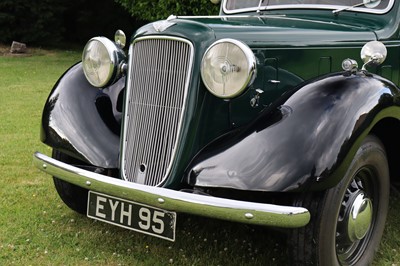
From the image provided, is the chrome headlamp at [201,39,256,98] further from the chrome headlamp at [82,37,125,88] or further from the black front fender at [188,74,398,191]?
the chrome headlamp at [82,37,125,88]

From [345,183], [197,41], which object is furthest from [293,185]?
[197,41]

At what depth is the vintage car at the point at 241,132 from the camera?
2.48 metres

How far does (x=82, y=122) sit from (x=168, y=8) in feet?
28.0

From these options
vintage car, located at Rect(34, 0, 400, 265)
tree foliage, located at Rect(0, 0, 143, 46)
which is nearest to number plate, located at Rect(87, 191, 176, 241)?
vintage car, located at Rect(34, 0, 400, 265)

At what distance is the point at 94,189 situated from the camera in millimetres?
2742

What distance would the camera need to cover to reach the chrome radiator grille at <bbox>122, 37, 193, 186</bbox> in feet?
9.11

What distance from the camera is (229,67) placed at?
2.65 meters

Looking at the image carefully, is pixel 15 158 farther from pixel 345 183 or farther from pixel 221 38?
pixel 345 183

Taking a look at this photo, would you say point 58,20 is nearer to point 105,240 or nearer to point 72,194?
point 72,194

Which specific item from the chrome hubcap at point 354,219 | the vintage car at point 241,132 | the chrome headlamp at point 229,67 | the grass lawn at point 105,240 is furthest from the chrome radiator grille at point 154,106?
the chrome hubcap at point 354,219

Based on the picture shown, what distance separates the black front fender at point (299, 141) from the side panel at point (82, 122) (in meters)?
0.67

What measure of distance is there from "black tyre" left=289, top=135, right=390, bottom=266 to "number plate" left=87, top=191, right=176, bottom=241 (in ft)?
1.92

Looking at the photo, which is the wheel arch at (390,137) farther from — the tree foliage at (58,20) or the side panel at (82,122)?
the tree foliage at (58,20)

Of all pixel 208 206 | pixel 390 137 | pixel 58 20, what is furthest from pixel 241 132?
pixel 58 20
